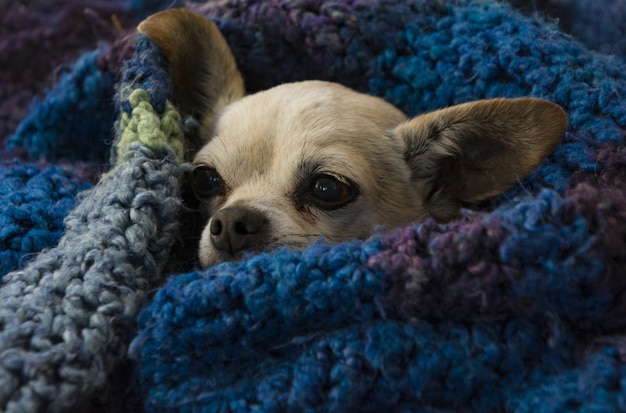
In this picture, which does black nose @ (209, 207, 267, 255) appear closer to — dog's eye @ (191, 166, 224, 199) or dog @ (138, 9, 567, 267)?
dog @ (138, 9, 567, 267)

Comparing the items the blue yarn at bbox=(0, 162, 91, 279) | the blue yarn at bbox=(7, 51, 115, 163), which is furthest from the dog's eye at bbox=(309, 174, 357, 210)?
the blue yarn at bbox=(7, 51, 115, 163)

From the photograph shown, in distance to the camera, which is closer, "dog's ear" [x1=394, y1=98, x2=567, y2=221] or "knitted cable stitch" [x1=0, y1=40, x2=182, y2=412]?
"knitted cable stitch" [x1=0, y1=40, x2=182, y2=412]

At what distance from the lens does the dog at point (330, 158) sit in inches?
51.4

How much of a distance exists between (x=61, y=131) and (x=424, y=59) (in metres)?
0.98

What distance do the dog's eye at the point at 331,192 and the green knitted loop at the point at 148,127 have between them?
0.99 feet

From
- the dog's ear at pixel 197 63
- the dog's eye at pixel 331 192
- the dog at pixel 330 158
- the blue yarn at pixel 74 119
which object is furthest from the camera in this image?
the blue yarn at pixel 74 119

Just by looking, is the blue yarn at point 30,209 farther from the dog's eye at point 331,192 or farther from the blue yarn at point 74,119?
the dog's eye at point 331,192

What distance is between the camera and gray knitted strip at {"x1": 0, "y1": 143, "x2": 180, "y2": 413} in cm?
91

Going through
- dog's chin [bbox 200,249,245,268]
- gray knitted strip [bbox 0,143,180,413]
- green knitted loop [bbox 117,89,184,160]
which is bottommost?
dog's chin [bbox 200,249,245,268]

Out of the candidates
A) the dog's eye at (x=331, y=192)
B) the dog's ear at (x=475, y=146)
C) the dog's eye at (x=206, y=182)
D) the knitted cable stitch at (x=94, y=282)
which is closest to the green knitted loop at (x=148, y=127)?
the knitted cable stitch at (x=94, y=282)

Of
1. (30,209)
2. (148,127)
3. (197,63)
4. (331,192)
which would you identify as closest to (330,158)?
(331,192)

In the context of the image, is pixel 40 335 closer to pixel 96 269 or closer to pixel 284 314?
pixel 96 269

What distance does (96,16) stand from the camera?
206 cm

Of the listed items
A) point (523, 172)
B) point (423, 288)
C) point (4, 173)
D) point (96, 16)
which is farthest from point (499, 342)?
point (96, 16)
